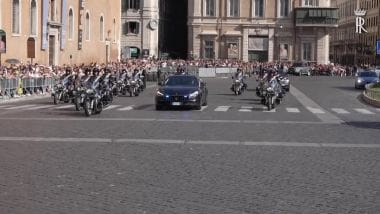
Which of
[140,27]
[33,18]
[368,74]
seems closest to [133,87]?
[33,18]

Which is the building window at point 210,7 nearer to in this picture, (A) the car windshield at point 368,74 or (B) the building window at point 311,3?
(B) the building window at point 311,3

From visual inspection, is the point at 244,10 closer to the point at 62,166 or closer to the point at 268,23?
the point at 268,23

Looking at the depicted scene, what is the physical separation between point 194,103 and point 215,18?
71.7 meters

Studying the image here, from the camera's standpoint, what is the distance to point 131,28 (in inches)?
3888

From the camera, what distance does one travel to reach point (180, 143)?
16.5 meters

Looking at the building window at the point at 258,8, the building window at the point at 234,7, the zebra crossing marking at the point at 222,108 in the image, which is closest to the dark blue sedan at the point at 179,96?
the zebra crossing marking at the point at 222,108

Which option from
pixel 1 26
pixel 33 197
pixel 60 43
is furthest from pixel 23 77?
pixel 33 197

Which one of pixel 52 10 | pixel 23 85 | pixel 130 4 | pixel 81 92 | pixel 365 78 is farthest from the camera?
pixel 130 4

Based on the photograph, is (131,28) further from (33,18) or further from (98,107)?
(98,107)

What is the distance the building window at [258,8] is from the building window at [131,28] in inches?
610

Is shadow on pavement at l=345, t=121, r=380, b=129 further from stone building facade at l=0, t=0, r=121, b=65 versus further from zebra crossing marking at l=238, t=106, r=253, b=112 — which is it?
stone building facade at l=0, t=0, r=121, b=65

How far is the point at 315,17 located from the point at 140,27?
2254 cm

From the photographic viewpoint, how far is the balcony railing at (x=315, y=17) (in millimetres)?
97312

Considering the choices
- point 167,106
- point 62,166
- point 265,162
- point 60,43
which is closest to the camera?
point 62,166
